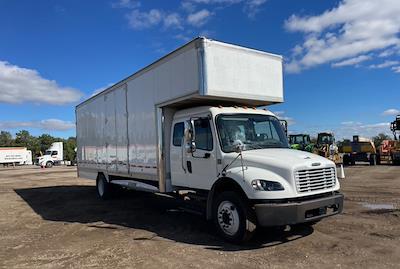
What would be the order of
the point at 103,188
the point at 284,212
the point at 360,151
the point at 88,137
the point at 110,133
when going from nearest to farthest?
the point at 284,212, the point at 110,133, the point at 103,188, the point at 88,137, the point at 360,151

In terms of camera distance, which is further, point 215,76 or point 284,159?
point 215,76

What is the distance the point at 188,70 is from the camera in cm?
837

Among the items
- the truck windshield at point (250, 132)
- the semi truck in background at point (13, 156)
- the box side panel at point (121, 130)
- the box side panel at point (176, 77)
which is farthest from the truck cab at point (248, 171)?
the semi truck in background at point (13, 156)

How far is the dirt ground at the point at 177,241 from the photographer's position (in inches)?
247

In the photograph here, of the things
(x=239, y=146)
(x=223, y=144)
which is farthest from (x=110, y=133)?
(x=239, y=146)

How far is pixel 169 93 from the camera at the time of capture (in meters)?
9.23

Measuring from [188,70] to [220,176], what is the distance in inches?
91.3

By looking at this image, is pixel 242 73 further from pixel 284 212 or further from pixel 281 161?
pixel 284 212

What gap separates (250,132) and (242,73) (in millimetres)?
1300

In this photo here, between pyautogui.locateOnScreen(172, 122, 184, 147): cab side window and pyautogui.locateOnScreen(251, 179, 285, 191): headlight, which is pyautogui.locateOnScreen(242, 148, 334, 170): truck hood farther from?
pyautogui.locateOnScreen(172, 122, 184, 147): cab side window

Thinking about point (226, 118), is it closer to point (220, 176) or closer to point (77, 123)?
point (220, 176)

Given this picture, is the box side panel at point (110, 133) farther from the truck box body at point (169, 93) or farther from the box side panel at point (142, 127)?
the box side panel at point (142, 127)

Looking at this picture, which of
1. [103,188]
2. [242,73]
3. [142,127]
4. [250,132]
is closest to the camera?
[250,132]

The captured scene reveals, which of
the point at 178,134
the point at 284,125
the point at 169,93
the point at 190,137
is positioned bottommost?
the point at 190,137
